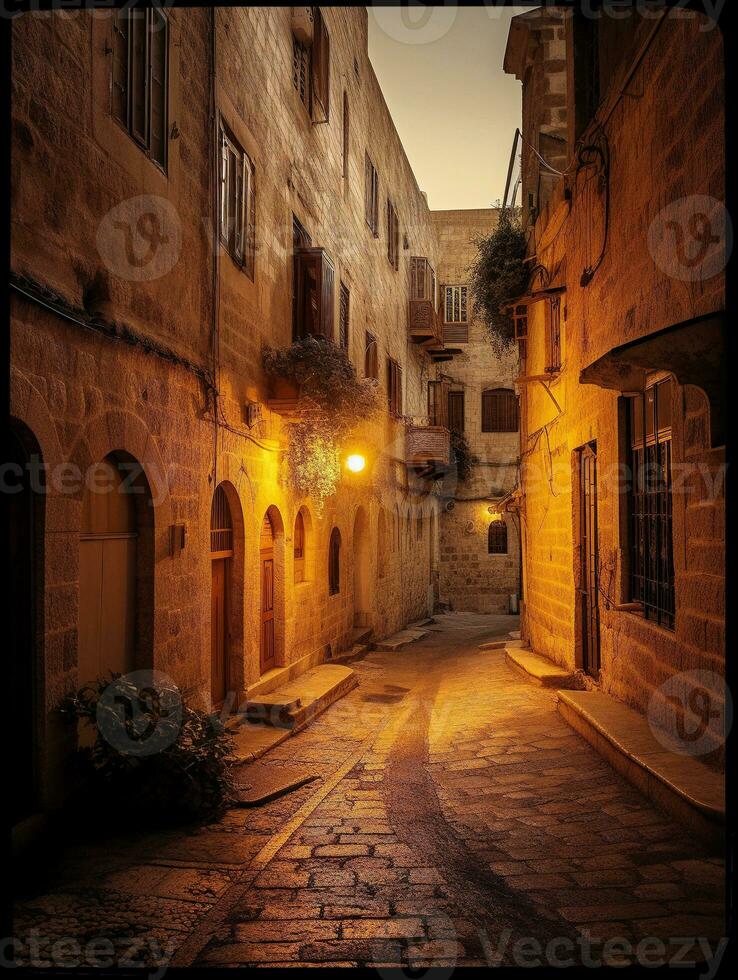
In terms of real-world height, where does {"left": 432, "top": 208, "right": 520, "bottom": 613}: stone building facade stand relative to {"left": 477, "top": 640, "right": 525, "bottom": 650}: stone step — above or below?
above

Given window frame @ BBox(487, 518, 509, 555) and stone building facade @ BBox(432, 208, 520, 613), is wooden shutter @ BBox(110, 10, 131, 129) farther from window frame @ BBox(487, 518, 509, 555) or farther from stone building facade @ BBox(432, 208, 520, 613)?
window frame @ BBox(487, 518, 509, 555)

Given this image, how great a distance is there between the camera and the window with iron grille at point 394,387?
63.6 feet

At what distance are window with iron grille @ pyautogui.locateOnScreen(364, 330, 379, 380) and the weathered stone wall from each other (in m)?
2.74

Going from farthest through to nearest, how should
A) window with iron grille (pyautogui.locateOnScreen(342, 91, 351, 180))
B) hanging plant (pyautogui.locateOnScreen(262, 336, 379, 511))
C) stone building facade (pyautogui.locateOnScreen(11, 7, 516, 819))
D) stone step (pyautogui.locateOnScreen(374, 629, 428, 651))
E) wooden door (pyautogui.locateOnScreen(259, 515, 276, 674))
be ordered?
stone step (pyautogui.locateOnScreen(374, 629, 428, 651)) → window with iron grille (pyautogui.locateOnScreen(342, 91, 351, 180)) → wooden door (pyautogui.locateOnScreen(259, 515, 276, 674)) → hanging plant (pyautogui.locateOnScreen(262, 336, 379, 511)) → stone building facade (pyautogui.locateOnScreen(11, 7, 516, 819))

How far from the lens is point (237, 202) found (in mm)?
8789

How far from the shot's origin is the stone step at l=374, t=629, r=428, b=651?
16328 mm

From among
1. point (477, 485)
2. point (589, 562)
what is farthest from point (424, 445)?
point (589, 562)

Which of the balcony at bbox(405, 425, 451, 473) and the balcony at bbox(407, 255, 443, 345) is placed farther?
the balcony at bbox(407, 255, 443, 345)

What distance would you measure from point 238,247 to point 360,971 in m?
7.77

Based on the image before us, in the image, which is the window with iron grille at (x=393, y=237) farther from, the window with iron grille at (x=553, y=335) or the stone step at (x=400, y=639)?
the window with iron grille at (x=553, y=335)

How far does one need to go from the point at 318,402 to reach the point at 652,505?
A: 4.56 meters

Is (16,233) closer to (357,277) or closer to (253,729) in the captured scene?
(253,729)

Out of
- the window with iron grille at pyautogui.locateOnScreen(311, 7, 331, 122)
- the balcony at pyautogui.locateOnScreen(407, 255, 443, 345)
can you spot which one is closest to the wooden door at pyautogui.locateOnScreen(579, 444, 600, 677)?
the window with iron grille at pyautogui.locateOnScreen(311, 7, 331, 122)

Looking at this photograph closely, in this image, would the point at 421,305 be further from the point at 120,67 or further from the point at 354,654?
the point at 120,67
